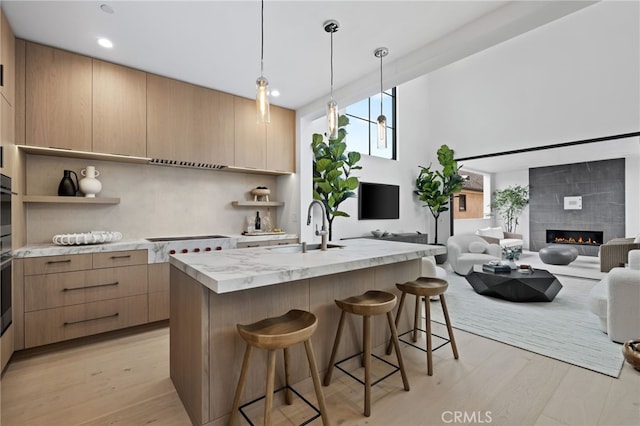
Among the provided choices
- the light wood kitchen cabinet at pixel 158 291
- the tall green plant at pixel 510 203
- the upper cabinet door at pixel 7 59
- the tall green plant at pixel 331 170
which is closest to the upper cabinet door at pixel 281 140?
the tall green plant at pixel 331 170

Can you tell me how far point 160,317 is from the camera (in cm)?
299

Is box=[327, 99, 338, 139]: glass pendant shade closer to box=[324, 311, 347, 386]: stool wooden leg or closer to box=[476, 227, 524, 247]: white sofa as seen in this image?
box=[324, 311, 347, 386]: stool wooden leg

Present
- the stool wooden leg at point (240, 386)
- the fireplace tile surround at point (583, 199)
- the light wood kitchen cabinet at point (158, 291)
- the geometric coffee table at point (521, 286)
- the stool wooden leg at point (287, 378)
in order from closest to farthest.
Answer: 1. the stool wooden leg at point (240, 386)
2. the stool wooden leg at point (287, 378)
3. the light wood kitchen cabinet at point (158, 291)
4. the geometric coffee table at point (521, 286)
5. the fireplace tile surround at point (583, 199)

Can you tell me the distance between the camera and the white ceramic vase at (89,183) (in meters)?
2.94

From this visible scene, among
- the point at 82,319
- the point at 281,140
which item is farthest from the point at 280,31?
the point at 82,319

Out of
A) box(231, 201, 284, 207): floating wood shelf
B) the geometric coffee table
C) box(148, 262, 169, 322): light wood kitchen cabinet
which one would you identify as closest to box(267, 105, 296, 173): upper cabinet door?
box(231, 201, 284, 207): floating wood shelf

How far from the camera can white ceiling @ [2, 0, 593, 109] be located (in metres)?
2.19

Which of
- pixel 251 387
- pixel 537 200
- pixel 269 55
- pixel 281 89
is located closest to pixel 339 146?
pixel 281 89

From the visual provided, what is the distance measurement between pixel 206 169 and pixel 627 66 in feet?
20.9

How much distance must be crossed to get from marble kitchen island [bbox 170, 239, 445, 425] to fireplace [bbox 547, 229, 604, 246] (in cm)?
834

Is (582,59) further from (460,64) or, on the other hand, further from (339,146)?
(339,146)

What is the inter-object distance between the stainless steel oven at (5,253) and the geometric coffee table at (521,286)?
4.76 metres

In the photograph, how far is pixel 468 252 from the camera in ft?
19.3

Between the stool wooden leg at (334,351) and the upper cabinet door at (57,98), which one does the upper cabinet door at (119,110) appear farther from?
the stool wooden leg at (334,351)
